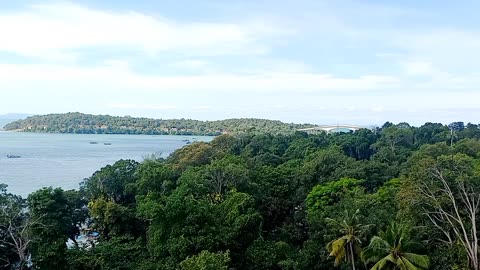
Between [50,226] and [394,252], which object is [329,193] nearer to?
[394,252]

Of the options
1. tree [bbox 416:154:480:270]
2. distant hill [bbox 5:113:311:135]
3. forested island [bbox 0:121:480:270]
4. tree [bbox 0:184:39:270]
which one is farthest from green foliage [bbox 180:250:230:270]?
distant hill [bbox 5:113:311:135]

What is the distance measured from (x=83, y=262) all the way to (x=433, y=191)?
14281 millimetres

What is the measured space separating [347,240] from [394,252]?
1910 mm

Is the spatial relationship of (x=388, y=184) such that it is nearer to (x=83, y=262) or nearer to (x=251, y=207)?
(x=251, y=207)

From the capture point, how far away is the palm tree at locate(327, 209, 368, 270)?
1808 cm

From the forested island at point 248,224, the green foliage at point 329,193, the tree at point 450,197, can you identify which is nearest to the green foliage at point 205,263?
the forested island at point 248,224

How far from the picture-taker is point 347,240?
18156 millimetres

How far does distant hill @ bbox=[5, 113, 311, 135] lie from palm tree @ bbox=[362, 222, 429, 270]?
449 ft

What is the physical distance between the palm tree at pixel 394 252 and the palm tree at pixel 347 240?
88cm

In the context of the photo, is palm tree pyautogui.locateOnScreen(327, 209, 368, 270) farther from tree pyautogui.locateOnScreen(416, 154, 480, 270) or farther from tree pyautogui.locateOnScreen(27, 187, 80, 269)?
tree pyautogui.locateOnScreen(27, 187, 80, 269)

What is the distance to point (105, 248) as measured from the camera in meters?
20.8

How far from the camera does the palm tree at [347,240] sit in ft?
59.3

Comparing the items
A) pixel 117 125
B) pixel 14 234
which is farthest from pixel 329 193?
pixel 117 125

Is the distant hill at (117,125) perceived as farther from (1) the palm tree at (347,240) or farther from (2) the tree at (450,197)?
(1) the palm tree at (347,240)
